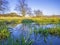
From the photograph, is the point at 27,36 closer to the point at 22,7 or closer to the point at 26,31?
the point at 26,31

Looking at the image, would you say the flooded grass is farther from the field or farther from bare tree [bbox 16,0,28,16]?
bare tree [bbox 16,0,28,16]

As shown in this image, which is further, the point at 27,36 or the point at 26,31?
the point at 26,31

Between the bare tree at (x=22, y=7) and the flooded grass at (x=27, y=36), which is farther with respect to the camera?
the bare tree at (x=22, y=7)

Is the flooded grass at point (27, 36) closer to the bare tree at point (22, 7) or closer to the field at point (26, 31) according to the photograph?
the field at point (26, 31)

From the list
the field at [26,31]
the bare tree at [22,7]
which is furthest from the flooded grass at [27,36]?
the bare tree at [22,7]

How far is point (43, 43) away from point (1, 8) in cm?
380

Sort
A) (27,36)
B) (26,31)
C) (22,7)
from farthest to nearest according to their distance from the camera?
(22,7), (26,31), (27,36)

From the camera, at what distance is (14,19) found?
300 inches

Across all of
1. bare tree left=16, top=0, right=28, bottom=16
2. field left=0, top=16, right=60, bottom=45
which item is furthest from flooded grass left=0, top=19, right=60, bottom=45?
bare tree left=16, top=0, right=28, bottom=16

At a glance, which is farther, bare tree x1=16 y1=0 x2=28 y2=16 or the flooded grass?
bare tree x1=16 y1=0 x2=28 y2=16

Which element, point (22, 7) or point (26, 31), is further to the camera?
point (22, 7)

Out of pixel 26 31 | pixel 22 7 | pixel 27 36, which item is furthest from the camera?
pixel 22 7

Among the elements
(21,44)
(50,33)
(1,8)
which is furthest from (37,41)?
(1,8)

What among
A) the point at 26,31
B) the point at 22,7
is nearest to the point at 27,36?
the point at 26,31
